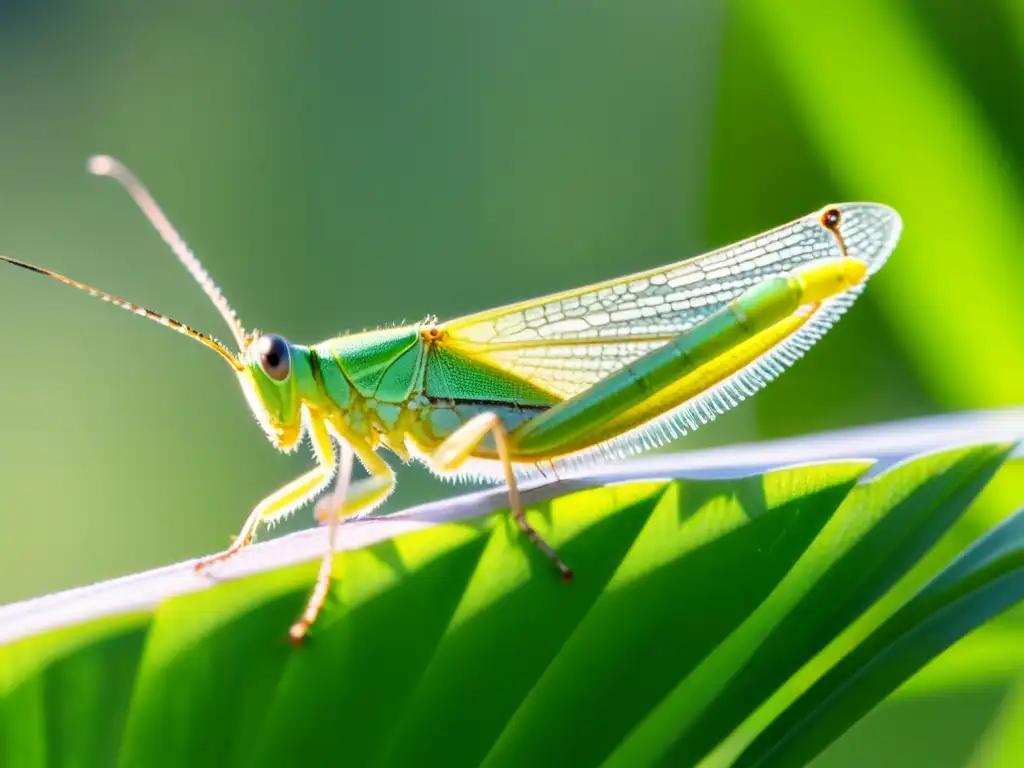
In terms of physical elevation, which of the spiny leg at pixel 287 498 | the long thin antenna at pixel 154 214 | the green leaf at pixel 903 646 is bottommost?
the green leaf at pixel 903 646

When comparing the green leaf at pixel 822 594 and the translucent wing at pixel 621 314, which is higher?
the translucent wing at pixel 621 314

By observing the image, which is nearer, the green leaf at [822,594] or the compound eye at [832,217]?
the green leaf at [822,594]

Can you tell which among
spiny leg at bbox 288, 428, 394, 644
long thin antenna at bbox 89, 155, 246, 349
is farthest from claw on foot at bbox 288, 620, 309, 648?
long thin antenna at bbox 89, 155, 246, 349

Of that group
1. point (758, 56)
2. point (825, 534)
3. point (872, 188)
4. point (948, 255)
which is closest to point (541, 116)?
point (758, 56)

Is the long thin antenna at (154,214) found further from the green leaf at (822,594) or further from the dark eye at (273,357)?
the green leaf at (822,594)

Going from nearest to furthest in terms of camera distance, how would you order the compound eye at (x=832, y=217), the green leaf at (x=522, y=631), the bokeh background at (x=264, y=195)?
the green leaf at (x=522, y=631) → the compound eye at (x=832, y=217) → the bokeh background at (x=264, y=195)

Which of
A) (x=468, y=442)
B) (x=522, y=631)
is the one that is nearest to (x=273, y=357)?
(x=468, y=442)

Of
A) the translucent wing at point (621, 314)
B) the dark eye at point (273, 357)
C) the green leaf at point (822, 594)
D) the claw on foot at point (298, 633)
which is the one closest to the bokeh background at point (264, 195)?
Answer: the translucent wing at point (621, 314)

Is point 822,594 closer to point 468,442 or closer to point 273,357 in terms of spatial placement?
point 468,442

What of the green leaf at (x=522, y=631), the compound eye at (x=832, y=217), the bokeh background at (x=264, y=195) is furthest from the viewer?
the bokeh background at (x=264, y=195)
